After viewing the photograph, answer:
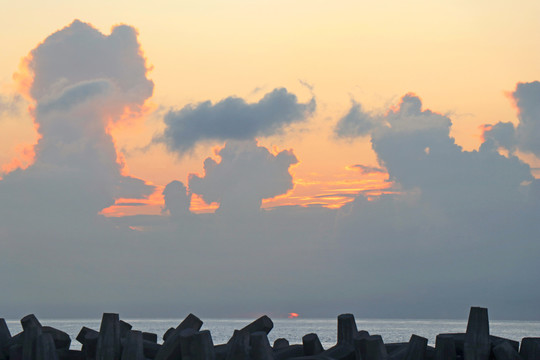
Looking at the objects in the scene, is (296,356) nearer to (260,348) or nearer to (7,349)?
(260,348)

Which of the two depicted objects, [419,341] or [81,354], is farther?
[81,354]

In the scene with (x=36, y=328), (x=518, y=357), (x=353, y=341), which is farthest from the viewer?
(x=36, y=328)

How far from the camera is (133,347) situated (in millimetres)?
11250

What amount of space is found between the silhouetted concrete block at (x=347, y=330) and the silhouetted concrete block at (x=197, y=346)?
2043mm

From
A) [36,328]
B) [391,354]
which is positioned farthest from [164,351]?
[391,354]

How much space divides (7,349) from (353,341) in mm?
5437

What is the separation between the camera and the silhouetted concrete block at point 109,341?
11.6m

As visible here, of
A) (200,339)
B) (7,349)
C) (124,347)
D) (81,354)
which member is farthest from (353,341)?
(7,349)

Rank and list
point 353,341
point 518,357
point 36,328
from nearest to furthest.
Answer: point 518,357 < point 353,341 < point 36,328

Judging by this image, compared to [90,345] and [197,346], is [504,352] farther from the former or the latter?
[90,345]

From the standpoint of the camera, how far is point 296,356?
12008 mm

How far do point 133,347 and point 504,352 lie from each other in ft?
16.2

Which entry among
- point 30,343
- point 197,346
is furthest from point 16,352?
point 197,346

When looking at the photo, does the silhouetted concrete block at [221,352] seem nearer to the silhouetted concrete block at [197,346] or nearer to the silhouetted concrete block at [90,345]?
the silhouetted concrete block at [197,346]
